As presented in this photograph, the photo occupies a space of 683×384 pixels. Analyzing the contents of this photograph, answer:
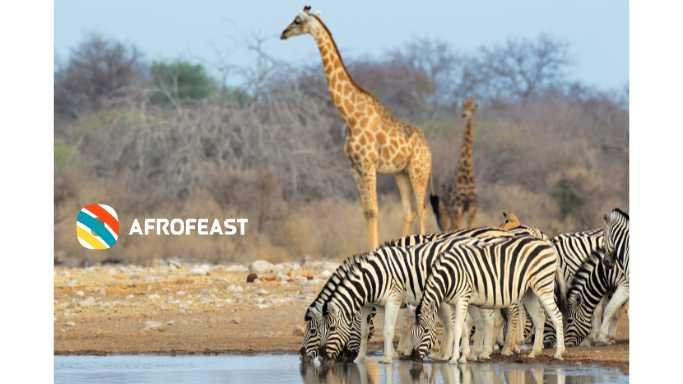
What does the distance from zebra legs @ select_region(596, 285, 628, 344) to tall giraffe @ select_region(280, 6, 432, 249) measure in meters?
3.20

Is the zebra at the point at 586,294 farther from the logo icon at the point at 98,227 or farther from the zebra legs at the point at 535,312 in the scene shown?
the logo icon at the point at 98,227

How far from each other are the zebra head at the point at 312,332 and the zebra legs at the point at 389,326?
1.66ft

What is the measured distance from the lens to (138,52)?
29156 mm

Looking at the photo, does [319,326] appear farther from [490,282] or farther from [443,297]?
[490,282]

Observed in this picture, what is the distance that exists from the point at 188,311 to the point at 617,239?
458 centimetres

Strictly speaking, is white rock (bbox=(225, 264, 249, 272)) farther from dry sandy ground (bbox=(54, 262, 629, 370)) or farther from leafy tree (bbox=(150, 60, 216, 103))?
leafy tree (bbox=(150, 60, 216, 103))

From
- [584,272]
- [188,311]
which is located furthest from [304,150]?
[584,272]

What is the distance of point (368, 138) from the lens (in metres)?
15.5

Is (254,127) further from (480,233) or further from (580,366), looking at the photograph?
(580,366)

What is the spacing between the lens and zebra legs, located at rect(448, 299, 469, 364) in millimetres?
10883

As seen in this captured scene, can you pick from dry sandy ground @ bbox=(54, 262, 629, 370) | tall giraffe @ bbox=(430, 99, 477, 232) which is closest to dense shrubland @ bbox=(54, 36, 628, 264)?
dry sandy ground @ bbox=(54, 262, 629, 370)

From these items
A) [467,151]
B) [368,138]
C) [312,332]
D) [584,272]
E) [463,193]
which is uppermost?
[368,138]
